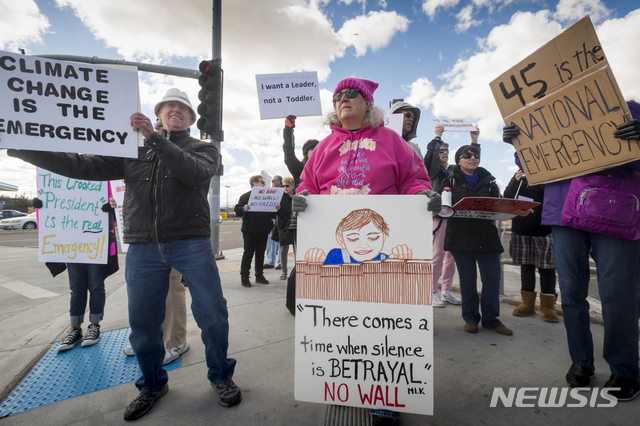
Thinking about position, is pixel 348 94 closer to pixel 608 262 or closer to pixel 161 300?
pixel 161 300

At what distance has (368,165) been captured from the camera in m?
1.78

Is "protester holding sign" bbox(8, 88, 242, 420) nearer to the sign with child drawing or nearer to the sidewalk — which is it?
the sidewalk

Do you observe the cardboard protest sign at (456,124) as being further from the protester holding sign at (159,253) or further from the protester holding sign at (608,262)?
the protester holding sign at (159,253)

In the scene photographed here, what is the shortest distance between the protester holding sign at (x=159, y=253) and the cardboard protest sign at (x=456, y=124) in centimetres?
342

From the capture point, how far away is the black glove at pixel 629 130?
1.67 metres

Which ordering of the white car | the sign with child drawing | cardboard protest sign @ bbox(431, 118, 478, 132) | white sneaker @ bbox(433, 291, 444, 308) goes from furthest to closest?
the white car < cardboard protest sign @ bbox(431, 118, 478, 132) < white sneaker @ bbox(433, 291, 444, 308) < the sign with child drawing

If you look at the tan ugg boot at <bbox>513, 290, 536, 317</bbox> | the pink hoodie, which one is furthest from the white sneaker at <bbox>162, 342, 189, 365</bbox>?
the tan ugg boot at <bbox>513, 290, 536, 317</bbox>

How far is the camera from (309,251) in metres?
1.63

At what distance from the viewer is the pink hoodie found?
5.78ft

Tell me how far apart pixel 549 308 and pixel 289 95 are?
4132 millimetres

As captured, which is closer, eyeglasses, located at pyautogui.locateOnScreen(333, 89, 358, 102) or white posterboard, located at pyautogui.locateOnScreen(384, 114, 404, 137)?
eyeglasses, located at pyautogui.locateOnScreen(333, 89, 358, 102)

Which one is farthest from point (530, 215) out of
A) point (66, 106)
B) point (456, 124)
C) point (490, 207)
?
point (66, 106)

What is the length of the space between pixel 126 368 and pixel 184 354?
0.41 metres

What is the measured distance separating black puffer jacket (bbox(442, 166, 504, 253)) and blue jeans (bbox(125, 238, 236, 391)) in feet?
7.54
